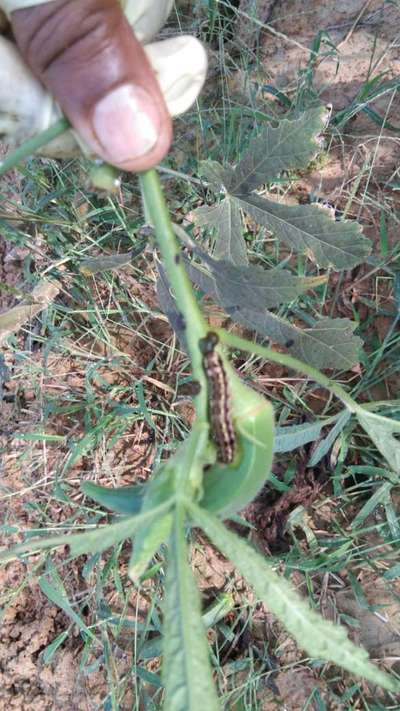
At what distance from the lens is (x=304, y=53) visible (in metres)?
2.34

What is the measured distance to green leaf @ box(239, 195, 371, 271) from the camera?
1563 mm

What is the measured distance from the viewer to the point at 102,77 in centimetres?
124

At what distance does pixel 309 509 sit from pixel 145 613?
736 millimetres

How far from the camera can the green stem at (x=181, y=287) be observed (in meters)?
0.98

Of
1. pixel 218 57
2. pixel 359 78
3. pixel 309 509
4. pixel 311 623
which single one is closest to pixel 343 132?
pixel 359 78

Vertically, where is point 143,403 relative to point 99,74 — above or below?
below

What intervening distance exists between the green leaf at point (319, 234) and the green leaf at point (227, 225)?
0.37 ft

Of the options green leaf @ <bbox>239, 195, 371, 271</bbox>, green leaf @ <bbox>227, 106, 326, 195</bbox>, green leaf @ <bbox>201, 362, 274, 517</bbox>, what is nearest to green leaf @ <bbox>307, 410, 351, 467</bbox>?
green leaf @ <bbox>239, 195, 371, 271</bbox>

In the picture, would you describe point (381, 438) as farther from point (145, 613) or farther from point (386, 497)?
point (145, 613)

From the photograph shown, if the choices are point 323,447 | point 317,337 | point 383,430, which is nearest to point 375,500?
point 323,447

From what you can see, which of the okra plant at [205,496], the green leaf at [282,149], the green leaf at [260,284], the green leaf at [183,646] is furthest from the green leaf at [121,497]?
the green leaf at [282,149]

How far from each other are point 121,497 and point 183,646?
26cm

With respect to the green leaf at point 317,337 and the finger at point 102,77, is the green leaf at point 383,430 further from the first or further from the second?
the finger at point 102,77

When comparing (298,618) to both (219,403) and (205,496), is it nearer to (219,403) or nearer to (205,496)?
(205,496)
